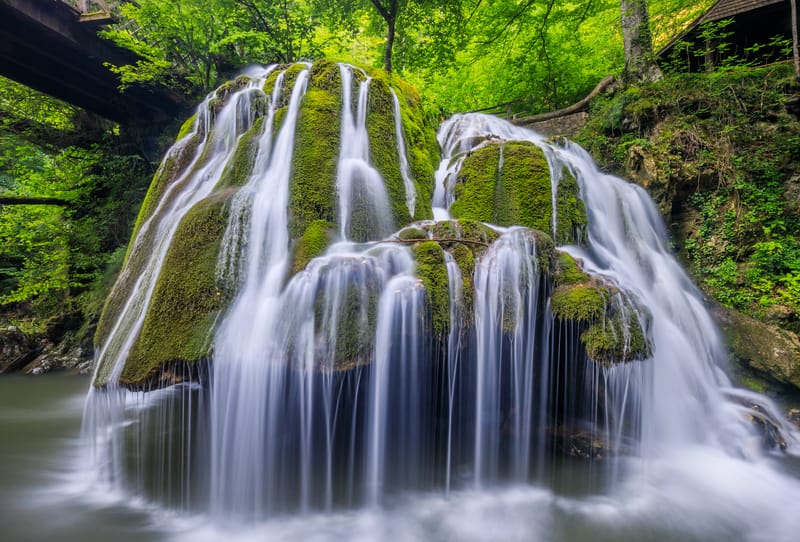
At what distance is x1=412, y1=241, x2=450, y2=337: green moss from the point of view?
10.3 ft

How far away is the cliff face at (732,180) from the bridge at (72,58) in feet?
38.2

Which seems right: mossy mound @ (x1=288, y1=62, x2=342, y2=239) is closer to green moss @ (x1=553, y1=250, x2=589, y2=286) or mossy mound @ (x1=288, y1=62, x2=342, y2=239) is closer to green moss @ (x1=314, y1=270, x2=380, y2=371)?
green moss @ (x1=314, y1=270, x2=380, y2=371)

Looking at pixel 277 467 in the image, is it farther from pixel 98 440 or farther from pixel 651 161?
pixel 651 161

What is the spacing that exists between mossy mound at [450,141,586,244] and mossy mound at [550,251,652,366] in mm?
1778

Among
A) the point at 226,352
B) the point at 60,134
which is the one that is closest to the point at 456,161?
the point at 226,352

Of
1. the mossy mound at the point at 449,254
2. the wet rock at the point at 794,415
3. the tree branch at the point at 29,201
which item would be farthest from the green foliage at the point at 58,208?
the wet rock at the point at 794,415

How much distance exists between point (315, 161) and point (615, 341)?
388cm

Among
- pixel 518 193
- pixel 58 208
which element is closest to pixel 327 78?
pixel 518 193

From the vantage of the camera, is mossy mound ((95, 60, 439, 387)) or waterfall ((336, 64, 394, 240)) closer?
mossy mound ((95, 60, 439, 387))

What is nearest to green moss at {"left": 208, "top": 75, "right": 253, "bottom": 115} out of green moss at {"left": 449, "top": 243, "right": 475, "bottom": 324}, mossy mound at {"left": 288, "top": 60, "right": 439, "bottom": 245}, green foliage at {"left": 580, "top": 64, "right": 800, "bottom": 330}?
mossy mound at {"left": 288, "top": 60, "right": 439, "bottom": 245}

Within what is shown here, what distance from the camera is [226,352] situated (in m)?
3.11

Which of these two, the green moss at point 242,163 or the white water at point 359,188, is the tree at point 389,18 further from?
the green moss at point 242,163

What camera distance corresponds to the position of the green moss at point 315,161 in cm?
420

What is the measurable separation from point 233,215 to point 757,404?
6854 mm
